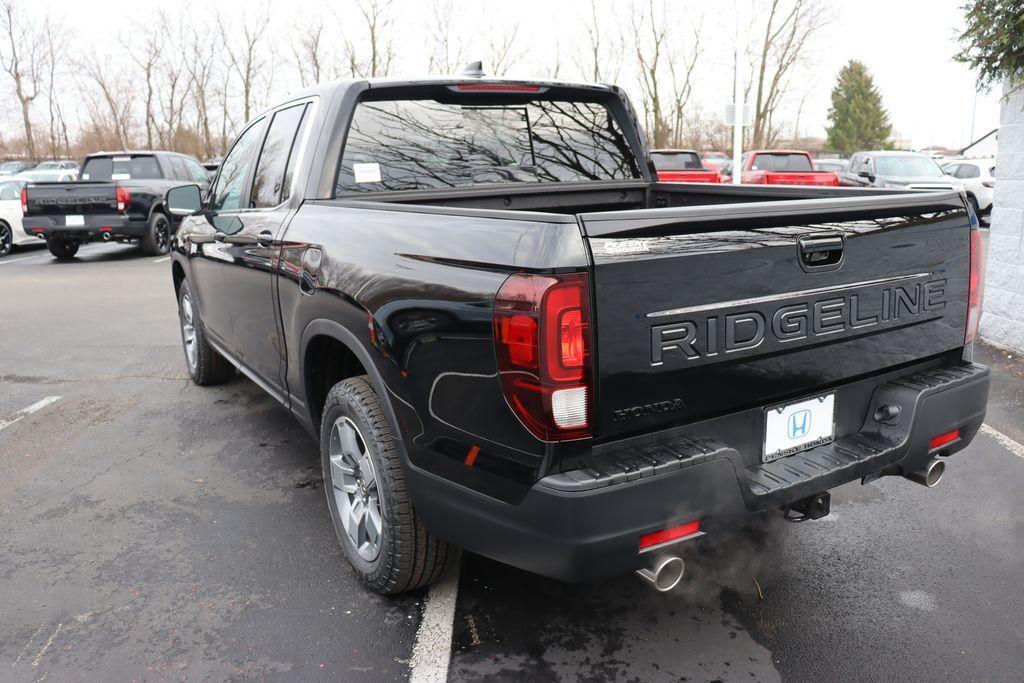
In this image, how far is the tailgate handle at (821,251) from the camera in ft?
7.94

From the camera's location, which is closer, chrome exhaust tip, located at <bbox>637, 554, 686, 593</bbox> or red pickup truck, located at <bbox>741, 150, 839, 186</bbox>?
chrome exhaust tip, located at <bbox>637, 554, 686, 593</bbox>

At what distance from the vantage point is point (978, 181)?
66.8 ft

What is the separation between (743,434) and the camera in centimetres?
246

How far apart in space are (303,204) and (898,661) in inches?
111

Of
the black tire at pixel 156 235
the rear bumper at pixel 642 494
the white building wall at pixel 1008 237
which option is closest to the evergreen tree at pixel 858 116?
the black tire at pixel 156 235

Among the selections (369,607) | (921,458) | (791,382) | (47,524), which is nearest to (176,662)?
(369,607)

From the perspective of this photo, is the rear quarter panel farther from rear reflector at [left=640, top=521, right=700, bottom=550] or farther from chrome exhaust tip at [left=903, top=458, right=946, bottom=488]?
chrome exhaust tip at [left=903, top=458, right=946, bottom=488]

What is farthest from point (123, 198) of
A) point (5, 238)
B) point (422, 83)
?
point (422, 83)

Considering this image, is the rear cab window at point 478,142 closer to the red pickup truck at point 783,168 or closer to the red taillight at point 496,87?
the red taillight at point 496,87

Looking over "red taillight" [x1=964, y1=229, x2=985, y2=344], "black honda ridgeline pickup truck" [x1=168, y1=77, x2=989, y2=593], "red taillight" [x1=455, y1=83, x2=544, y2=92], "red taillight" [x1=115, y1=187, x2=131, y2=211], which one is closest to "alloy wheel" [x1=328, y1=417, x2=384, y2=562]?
"black honda ridgeline pickup truck" [x1=168, y1=77, x2=989, y2=593]

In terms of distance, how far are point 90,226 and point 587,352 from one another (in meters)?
14.3

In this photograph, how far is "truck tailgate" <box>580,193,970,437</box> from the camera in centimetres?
213

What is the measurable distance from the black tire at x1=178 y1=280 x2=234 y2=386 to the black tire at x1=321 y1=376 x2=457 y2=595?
299cm

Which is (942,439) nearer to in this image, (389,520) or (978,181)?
(389,520)
